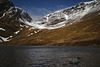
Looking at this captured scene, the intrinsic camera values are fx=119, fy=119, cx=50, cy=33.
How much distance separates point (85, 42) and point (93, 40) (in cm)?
931

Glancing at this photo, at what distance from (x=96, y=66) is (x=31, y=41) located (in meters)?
172

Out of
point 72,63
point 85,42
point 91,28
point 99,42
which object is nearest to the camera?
point 72,63

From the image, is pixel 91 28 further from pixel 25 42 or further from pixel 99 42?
pixel 25 42

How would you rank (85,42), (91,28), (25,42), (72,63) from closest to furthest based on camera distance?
(72,63), (85,42), (91,28), (25,42)

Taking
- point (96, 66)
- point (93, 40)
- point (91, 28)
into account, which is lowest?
point (96, 66)

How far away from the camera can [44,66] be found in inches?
1329

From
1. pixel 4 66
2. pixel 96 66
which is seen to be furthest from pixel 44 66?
pixel 96 66

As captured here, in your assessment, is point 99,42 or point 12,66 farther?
point 99,42

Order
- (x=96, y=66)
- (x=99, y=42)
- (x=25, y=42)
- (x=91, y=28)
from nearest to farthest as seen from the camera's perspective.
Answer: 1. (x=96, y=66)
2. (x=99, y=42)
3. (x=91, y=28)
4. (x=25, y=42)

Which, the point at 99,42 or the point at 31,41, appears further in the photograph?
the point at 31,41

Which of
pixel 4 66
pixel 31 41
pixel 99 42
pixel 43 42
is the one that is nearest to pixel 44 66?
pixel 4 66

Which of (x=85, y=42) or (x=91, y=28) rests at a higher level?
(x=91, y=28)

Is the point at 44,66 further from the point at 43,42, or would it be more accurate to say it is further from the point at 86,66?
the point at 43,42

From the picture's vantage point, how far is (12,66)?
108ft
